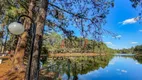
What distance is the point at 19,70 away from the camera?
33.7ft

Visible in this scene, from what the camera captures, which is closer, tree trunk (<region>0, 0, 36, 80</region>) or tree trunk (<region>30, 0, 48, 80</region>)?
tree trunk (<region>30, 0, 48, 80</region>)

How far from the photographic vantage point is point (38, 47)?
19.5 feet

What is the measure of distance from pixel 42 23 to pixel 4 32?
84.9ft

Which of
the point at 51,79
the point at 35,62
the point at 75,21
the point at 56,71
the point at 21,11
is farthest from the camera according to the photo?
the point at 21,11

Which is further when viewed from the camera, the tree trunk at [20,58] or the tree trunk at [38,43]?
the tree trunk at [20,58]

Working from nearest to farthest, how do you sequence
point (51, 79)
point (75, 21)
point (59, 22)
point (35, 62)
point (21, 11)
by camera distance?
1. point (35, 62)
2. point (75, 21)
3. point (59, 22)
4. point (51, 79)
5. point (21, 11)

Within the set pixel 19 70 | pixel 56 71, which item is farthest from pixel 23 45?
pixel 56 71

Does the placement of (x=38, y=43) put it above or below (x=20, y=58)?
above

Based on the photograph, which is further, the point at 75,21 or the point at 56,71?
the point at 56,71

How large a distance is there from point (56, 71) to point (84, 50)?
413cm

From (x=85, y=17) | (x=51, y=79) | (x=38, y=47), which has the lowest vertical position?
(x=51, y=79)

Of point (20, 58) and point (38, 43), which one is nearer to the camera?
point (38, 43)

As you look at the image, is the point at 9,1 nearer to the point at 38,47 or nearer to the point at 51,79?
the point at 51,79

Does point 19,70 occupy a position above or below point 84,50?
below
